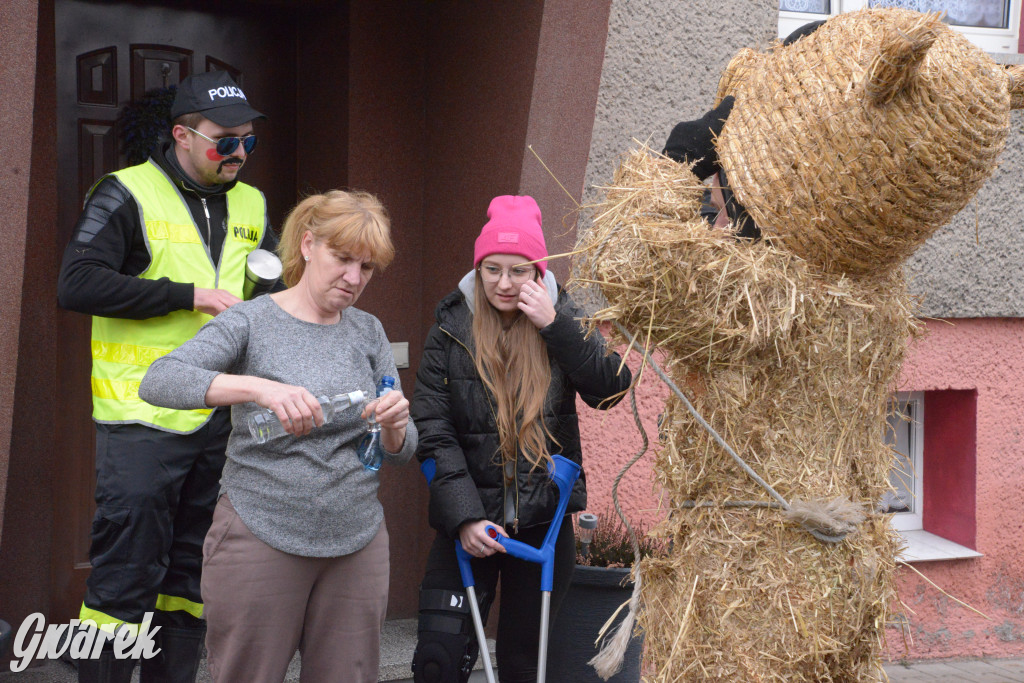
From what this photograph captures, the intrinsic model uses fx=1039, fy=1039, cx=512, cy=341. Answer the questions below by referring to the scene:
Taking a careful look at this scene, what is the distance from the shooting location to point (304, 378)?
2.94 metres

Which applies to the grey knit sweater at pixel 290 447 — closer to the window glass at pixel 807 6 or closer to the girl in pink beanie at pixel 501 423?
the girl in pink beanie at pixel 501 423

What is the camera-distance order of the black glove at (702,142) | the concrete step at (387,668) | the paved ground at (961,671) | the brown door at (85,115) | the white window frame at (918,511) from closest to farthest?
the black glove at (702,142), the concrete step at (387,668), the brown door at (85,115), the paved ground at (961,671), the white window frame at (918,511)

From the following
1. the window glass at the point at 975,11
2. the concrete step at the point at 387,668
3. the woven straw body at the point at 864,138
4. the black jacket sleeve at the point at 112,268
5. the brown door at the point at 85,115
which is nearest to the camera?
the woven straw body at the point at 864,138

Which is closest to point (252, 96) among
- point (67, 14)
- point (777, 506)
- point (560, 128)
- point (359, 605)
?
point (67, 14)

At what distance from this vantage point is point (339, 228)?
2994mm

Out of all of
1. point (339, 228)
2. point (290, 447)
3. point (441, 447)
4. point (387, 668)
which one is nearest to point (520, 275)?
point (441, 447)

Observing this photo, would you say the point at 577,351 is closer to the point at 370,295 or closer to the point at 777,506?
the point at 777,506

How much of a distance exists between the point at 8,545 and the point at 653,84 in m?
3.68

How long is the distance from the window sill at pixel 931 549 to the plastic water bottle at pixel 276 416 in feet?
12.6

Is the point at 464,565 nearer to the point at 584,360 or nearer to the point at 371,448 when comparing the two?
the point at 371,448

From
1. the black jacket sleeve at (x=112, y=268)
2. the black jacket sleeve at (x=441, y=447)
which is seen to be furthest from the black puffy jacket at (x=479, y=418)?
the black jacket sleeve at (x=112, y=268)

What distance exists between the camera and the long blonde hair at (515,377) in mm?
3486

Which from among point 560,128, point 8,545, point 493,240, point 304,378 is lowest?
point 8,545

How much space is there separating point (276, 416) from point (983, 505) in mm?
4523
